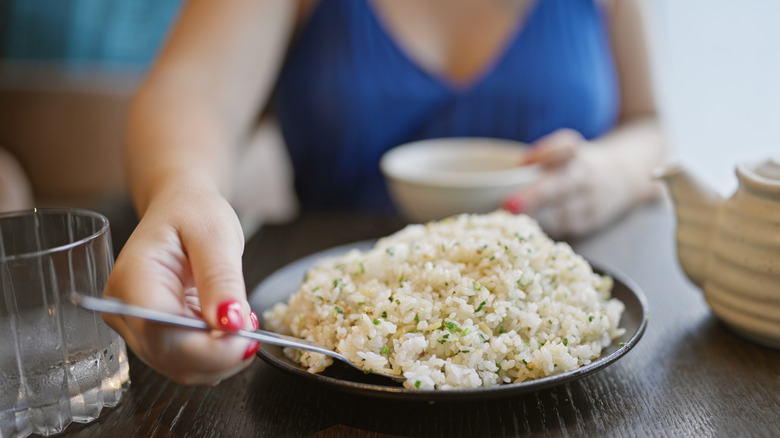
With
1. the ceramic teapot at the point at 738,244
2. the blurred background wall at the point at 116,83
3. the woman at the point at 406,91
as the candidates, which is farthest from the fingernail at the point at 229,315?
the blurred background wall at the point at 116,83

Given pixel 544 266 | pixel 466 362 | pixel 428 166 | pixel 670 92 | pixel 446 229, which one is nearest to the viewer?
pixel 466 362

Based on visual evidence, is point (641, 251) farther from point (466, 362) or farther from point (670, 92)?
point (670, 92)

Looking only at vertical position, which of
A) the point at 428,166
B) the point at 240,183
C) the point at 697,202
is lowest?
the point at 240,183


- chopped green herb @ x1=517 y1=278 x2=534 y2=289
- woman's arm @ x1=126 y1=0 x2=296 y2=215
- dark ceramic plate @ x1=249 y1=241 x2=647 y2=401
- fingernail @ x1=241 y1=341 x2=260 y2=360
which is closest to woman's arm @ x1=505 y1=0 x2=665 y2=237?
dark ceramic plate @ x1=249 y1=241 x2=647 y2=401

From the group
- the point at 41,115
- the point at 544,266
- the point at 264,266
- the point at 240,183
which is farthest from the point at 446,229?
the point at 41,115

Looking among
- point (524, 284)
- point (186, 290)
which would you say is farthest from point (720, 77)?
point (186, 290)

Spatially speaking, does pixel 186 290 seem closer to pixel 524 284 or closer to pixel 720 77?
pixel 524 284

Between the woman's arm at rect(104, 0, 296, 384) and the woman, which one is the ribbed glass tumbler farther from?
the woman
